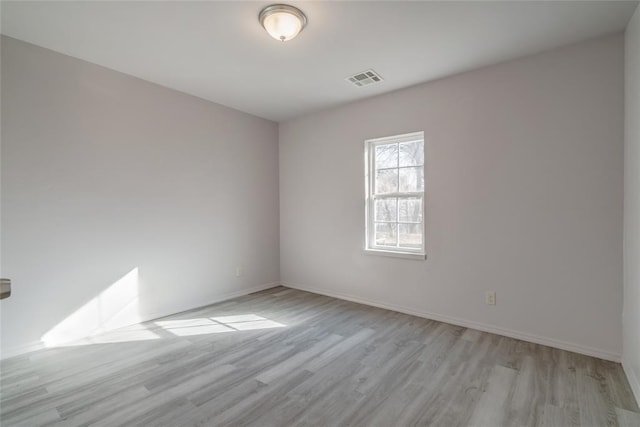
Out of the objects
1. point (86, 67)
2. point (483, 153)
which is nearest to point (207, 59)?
point (86, 67)

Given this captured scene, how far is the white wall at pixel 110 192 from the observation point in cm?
249

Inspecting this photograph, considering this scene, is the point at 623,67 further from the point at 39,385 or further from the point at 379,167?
the point at 39,385

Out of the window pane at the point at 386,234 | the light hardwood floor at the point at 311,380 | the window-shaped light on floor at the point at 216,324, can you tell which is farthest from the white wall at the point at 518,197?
the window-shaped light on floor at the point at 216,324

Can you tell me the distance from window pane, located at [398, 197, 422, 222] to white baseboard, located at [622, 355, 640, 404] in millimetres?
1942

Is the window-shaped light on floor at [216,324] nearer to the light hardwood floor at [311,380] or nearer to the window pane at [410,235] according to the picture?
the light hardwood floor at [311,380]

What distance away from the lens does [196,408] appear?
1.84m

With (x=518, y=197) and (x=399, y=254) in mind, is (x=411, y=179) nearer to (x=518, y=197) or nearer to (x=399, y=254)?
(x=399, y=254)

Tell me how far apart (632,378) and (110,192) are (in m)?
4.50

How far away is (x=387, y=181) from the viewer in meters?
3.71

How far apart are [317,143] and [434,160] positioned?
1.70m

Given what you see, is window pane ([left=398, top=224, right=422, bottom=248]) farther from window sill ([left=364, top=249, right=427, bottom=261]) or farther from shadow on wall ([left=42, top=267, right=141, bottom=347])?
shadow on wall ([left=42, top=267, right=141, bottom=347])

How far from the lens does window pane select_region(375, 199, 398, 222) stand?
3652 millimetres

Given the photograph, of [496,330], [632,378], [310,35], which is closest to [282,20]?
[310,35]

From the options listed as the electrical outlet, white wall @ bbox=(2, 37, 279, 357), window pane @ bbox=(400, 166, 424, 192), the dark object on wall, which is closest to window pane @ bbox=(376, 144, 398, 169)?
window pane @ bbox=(400, 166, 424, 192)
